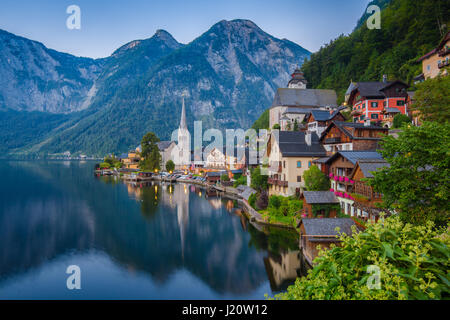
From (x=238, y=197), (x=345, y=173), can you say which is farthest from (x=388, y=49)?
(x=345, y=173)

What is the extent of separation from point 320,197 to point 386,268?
26692mm

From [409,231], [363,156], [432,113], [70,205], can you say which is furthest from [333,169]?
[70,205]

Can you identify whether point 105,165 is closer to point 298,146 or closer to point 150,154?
point 150,154

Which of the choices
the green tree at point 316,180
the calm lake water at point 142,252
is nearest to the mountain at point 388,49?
the green tree at point 316,180

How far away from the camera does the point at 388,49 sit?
227 feet

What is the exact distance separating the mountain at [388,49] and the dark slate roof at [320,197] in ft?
123

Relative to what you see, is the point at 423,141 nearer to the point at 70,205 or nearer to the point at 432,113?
the point at 432,113

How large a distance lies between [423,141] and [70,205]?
5988 cm

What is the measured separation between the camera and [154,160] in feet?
349

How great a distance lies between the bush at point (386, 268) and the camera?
546 cm

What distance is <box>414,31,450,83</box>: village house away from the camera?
40969 millimetres

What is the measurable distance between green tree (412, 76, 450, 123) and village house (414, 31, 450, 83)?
693 cm


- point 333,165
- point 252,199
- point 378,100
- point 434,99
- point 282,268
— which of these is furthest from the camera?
point 378,100
